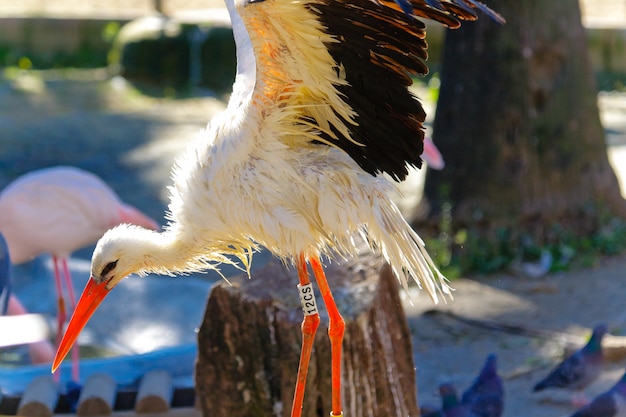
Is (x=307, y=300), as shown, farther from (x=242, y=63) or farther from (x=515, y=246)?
(x=515, y=246)

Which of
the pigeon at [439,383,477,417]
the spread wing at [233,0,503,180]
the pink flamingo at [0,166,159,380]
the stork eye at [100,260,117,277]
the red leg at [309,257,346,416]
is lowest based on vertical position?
the pigeon at [439,383,477,417]

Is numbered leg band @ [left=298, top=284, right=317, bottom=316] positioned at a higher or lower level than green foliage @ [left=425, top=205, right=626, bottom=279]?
lower

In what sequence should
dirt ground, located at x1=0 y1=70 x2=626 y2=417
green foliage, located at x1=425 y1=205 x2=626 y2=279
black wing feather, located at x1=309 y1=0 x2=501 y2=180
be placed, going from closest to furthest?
black wing feather, located at x1=309 y1=0 x2=501 y2=180 → dirt ground, located at x1=0 y1=70 x2=626 y2=417 → green foliage, located at x1=425 y1=205 x2=626 y2=279

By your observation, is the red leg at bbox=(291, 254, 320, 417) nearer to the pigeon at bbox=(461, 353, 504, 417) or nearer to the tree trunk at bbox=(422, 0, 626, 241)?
the pigeon at bbox=(461, 353, 504, 417)

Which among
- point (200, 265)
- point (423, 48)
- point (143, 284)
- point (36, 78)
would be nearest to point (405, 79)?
point (423, 48)

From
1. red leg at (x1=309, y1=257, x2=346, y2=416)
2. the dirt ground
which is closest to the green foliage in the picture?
the dirt ground

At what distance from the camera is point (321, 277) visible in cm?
368

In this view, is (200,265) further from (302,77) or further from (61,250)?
(61,250)

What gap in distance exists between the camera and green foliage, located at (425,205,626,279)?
6496 mm

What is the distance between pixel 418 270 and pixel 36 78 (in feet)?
31.0

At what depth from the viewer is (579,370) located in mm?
4578

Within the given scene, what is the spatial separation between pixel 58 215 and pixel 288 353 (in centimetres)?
218

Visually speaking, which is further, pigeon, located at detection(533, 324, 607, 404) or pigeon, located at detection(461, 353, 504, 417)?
pigeon, located at detection(533, 324, 607, 404)

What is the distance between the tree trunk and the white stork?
10.3 feet
